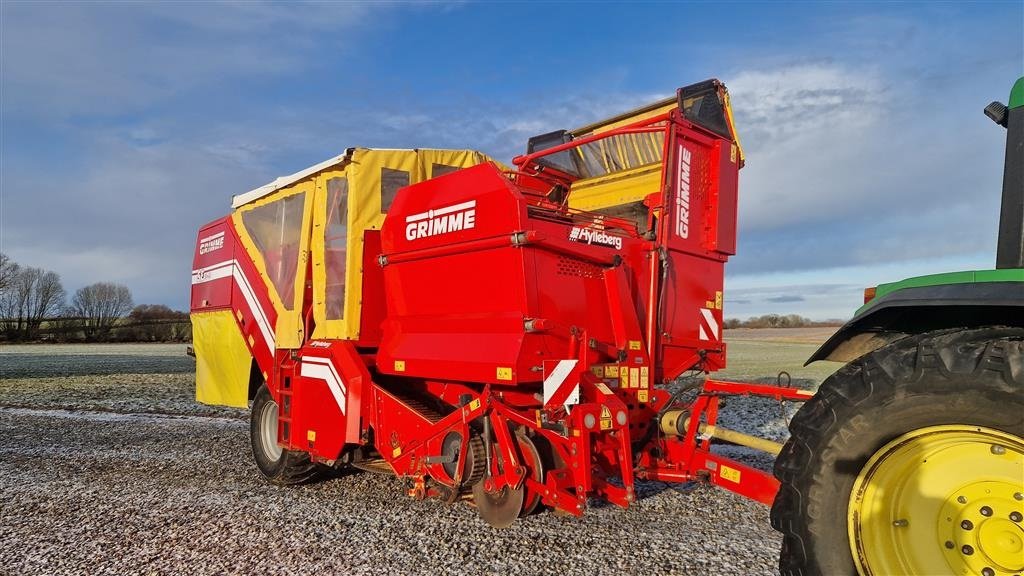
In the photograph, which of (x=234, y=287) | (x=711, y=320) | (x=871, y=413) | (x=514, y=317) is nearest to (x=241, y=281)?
(x=234, y=287)

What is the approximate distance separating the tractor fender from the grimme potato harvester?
3.4 inches

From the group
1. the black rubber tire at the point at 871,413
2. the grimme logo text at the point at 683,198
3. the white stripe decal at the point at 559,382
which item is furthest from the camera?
the grimme logo text at the point at 683,198

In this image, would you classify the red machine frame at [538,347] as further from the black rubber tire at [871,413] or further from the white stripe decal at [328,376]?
the black rubber tire at [871,413]

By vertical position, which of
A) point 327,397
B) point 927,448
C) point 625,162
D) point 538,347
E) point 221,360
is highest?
point 625,162

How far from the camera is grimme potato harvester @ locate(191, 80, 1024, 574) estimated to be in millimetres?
3996

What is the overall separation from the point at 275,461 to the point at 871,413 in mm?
5284

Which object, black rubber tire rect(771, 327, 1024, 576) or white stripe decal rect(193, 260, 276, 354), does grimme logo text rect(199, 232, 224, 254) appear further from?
black rubber tire rect(771, 327, 1024, 576)

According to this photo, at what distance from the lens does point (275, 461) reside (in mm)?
6055

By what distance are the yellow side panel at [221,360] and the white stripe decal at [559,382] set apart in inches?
154

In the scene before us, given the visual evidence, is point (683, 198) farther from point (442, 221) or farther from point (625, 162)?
point (442, 221)

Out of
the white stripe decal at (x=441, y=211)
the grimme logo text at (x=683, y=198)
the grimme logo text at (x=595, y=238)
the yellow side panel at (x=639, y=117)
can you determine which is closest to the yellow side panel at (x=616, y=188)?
the grimme logo text at (x=683, y=198)

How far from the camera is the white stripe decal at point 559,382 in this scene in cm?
393

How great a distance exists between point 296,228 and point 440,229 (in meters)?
2.04

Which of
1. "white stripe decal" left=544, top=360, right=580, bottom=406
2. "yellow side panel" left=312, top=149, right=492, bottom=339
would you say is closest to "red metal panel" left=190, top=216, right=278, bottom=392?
"yellow side panel" left=312, top=149, right=492, bottom=339
